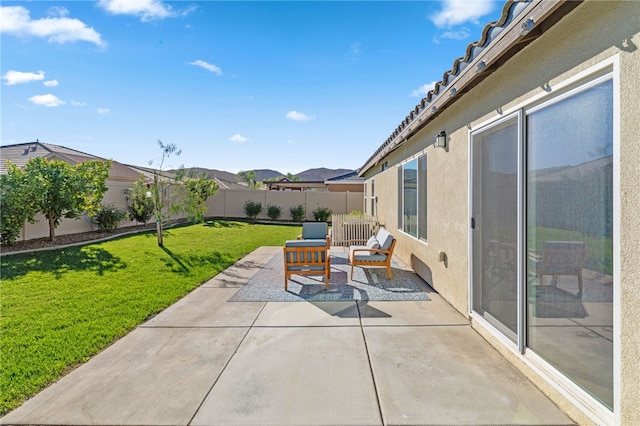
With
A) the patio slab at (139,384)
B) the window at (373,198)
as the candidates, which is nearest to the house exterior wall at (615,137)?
the patio slab at (139,384)

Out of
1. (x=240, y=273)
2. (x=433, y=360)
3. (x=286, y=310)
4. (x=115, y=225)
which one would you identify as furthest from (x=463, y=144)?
(x=115, y=225)

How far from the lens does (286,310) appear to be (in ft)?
16.5

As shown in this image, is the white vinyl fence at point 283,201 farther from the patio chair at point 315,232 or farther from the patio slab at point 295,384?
the patio slab at point 295,384

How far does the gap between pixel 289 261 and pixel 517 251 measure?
405cm

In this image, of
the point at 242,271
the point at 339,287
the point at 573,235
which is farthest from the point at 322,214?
the point at 573,235

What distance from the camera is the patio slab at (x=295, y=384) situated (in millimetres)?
2502

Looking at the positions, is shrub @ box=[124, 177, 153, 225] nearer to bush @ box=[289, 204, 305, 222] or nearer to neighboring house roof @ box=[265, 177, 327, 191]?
bush @ box=[289, 204, 305, 222]

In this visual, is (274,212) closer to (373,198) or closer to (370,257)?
(373,198)

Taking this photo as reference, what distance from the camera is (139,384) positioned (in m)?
2.99

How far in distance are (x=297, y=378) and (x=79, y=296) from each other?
482cm

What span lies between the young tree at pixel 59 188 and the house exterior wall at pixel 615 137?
11.7m

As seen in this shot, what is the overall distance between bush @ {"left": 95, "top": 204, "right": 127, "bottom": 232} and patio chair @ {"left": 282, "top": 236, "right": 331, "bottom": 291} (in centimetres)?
1115

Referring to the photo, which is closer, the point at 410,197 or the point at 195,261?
the point at 410,197

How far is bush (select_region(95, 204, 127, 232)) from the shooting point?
13562 mm
